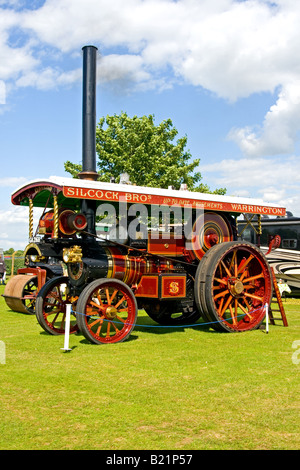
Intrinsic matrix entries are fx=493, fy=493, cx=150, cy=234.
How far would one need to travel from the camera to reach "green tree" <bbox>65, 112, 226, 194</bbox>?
22891mm

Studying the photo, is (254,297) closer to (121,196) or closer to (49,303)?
(121,196)

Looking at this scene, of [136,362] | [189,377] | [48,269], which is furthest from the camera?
[48,269]

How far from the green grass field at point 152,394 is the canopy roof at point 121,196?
211 centimetres

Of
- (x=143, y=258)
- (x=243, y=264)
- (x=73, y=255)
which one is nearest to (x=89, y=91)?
(x=143, y=258)

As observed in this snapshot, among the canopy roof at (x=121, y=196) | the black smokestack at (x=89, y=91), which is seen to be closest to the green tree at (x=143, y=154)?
the black smokestack at (x=89, y=91)

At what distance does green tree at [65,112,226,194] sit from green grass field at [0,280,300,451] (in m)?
15.9

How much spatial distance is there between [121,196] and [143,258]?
1.34 meters

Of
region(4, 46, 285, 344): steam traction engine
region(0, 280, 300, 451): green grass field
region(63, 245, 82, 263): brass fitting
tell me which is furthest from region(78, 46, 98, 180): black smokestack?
region(0, 280, 300, 451): green grass field

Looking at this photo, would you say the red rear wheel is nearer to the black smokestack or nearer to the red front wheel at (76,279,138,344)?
the red front wheel at (76,279,138,344)

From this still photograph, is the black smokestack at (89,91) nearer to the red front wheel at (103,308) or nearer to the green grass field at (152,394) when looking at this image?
the red front wheel at (103,308)
